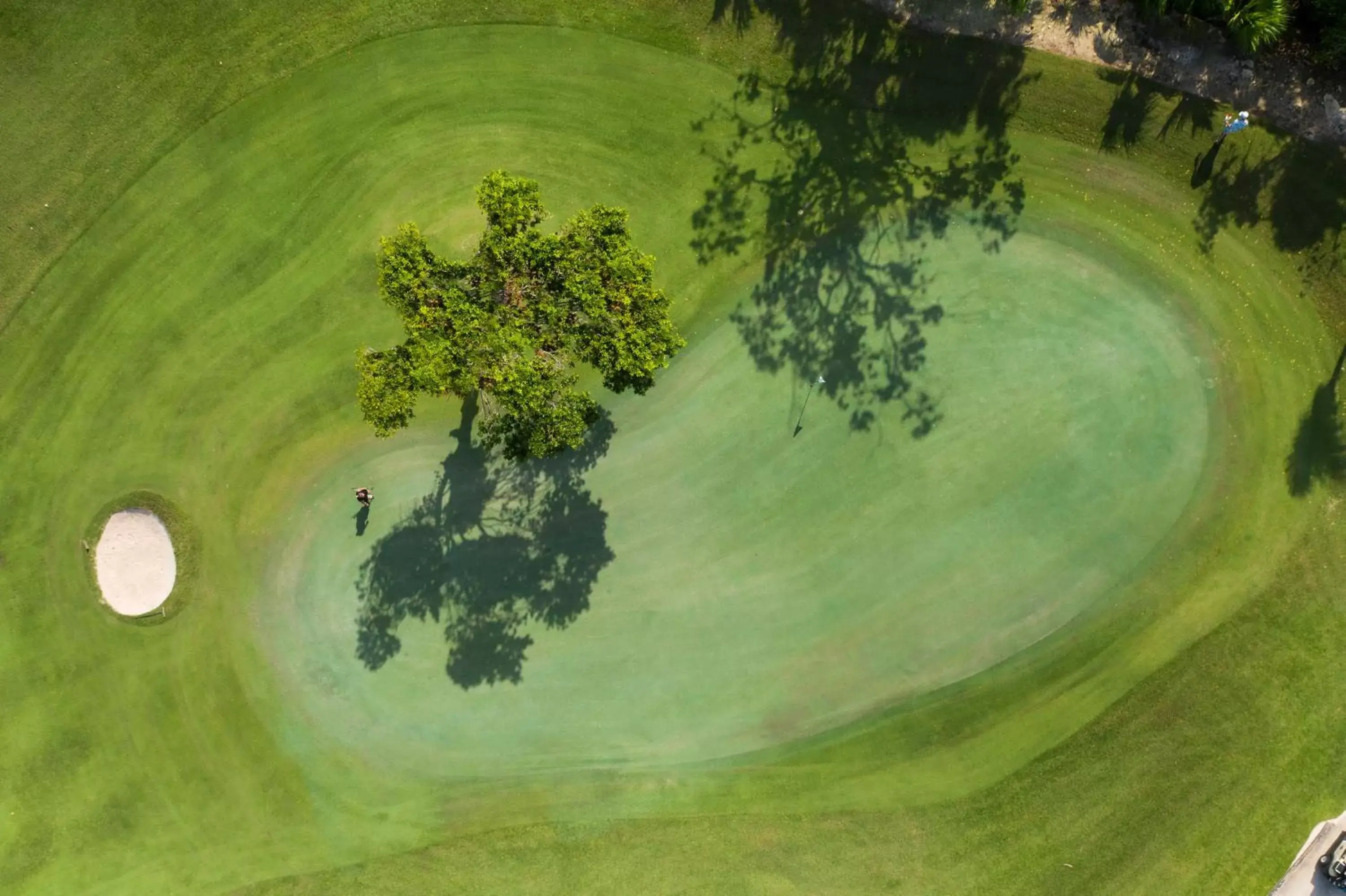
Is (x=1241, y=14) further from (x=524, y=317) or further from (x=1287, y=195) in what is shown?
(x=524, y=317)

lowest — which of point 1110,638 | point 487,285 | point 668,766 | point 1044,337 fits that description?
point 668,766

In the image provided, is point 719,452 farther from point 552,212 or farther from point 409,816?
Answer: point 409,816

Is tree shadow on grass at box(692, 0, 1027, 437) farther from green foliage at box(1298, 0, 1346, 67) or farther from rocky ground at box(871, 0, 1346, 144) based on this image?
green foliage at box(1298, 0, 1346, 67)

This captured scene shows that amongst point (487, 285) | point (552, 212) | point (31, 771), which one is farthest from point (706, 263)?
point (31, 771)

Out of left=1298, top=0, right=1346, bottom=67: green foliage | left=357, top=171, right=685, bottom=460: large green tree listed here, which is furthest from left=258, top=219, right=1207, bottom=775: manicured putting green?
left=1298, top=0, right=1346, bottom=67: green foliage

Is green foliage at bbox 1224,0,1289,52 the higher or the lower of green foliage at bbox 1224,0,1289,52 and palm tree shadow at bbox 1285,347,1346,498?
the higher
